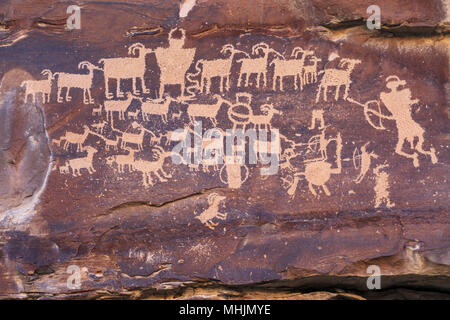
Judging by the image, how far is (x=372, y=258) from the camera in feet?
7.32


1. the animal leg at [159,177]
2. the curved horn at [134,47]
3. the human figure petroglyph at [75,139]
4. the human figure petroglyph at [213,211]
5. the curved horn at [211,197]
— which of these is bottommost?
the human figure petroglyph at [213,211]

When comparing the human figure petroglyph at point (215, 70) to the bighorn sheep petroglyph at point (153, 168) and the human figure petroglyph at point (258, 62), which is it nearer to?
the human figure petroglyph at point (258, 62)

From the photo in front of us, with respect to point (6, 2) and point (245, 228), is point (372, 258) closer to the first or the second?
point (245, 228)

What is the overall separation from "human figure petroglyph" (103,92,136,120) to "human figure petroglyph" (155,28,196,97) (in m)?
0.17

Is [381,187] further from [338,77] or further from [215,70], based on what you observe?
[215,70]

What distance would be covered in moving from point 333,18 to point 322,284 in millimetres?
1500

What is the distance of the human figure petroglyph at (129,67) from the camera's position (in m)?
2.23

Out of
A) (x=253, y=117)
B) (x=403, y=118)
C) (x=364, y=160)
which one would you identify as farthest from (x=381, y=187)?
(x=253, y=117)

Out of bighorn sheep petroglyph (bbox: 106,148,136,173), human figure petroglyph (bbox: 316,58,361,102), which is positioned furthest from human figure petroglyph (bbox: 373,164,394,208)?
bighorn sheep petroglyph (bbox: 106,148,136,173)

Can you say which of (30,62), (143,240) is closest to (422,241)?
(143,240)

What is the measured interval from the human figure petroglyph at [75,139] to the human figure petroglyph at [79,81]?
17 cm

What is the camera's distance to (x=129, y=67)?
2230 mm

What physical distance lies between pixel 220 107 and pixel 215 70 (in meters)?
0.20

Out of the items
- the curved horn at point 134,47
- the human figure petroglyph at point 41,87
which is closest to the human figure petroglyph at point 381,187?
the curved horn at point 134,47
